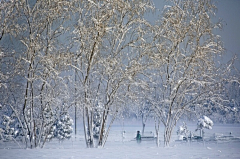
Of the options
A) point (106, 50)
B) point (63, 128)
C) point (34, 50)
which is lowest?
point (63, 128)

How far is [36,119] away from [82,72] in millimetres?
3288

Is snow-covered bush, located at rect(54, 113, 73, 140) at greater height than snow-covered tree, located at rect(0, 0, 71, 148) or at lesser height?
lesser

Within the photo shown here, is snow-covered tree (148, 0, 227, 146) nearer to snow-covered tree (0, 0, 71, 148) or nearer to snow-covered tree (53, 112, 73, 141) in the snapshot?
snow-covered tree (0, 0, 71, 148)

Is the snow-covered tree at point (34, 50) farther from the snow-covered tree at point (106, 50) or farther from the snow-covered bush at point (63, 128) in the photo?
the snow-covered bush at point (63, 128)

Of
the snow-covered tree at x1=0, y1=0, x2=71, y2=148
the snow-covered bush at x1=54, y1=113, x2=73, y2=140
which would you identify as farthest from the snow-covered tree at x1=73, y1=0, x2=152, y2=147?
the snow-covered bush at x1=54, y1=113, x2=73, y2=140

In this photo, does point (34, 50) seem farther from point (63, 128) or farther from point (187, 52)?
point (63, 128)

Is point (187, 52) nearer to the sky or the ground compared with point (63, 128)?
nearer to the sky

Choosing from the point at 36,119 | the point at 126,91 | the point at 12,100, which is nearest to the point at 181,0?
the point at 126,91

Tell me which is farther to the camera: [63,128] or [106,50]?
[63,128]

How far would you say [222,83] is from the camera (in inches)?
540

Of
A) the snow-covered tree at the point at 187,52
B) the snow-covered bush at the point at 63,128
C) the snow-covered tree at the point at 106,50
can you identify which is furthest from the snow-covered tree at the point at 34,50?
the snow-covered bush at the point at 63,128

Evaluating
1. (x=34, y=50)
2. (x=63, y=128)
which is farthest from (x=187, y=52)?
(x=63, y=128)

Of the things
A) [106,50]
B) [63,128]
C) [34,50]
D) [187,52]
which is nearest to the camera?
[34,50]

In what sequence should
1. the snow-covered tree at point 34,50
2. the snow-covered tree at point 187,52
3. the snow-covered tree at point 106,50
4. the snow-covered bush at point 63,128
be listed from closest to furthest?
the snow-covered tree at point 34,50, the snow-covered tree at point 106,50, the snow-covered tree at point 187,52, the snow-covered bush at point 63,128
